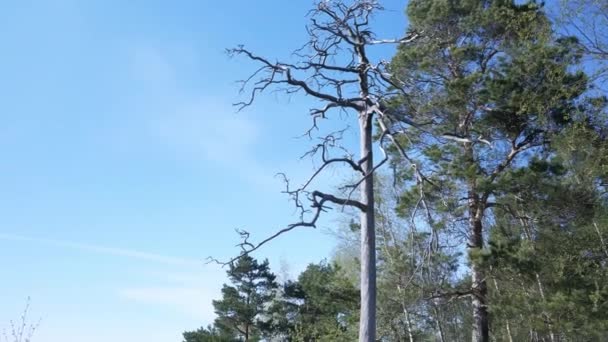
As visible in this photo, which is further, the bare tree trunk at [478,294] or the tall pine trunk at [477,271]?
the bare tree trunk at [478,294]

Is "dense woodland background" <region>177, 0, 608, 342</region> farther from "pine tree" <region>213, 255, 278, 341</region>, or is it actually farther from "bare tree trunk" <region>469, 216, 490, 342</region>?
"pine tree" <region>213, 255, 278, 341</region>

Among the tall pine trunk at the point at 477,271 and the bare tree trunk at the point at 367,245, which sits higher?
the tall pine trunk at the point at 477,271

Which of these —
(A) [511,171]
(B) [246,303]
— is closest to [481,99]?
(A) [511,171]

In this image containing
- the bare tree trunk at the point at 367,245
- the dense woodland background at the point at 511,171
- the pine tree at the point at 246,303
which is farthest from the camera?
the pine tree at the point at 246,303

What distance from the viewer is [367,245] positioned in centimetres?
461

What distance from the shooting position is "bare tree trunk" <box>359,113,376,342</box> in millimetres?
4367

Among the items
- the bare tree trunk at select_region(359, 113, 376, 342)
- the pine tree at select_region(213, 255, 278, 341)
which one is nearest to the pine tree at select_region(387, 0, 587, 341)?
the bare tree trunk at select_region(359, 113, 376, 342)

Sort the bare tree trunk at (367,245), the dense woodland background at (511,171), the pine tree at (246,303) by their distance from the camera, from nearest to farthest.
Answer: the bare tree trunk at (367,245) → the dense woodland background at (511,171) → the pine tree at (246,303)

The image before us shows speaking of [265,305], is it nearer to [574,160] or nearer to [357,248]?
[357,248]

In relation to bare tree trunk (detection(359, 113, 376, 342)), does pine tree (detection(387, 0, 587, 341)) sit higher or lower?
higher

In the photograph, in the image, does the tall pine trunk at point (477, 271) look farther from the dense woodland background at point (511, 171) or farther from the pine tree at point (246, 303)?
the pine tree at point (246, 303)

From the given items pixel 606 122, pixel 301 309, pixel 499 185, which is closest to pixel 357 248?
pixel 301 309

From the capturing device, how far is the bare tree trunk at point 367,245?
437cm

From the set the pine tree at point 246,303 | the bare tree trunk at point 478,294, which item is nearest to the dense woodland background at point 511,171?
the bare tree trunk at point 478,294
